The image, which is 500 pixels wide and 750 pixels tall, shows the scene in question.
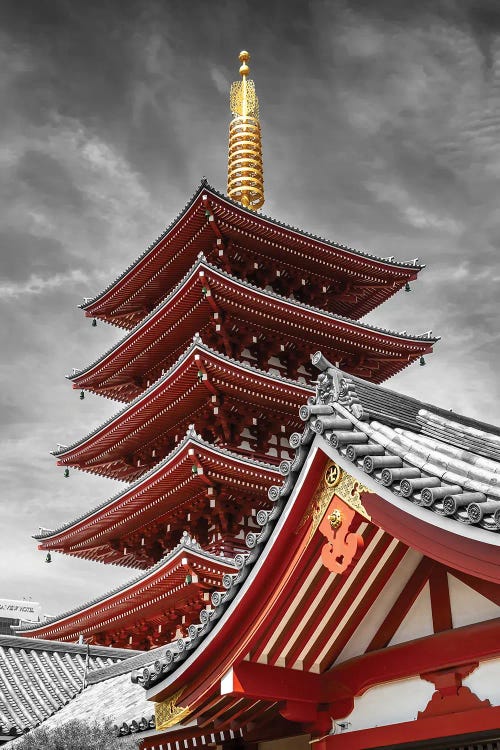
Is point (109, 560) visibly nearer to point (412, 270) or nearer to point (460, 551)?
point (412, 270)

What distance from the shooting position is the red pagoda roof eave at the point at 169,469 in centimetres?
1822

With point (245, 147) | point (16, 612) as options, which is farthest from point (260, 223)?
point (16, 612)

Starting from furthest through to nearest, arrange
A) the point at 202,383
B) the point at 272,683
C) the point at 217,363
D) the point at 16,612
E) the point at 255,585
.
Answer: the point at 16,612
the point at 202,383
the point at 217,363
the point at 272,683
the point at 255,585

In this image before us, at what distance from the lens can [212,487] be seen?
63.9 feet

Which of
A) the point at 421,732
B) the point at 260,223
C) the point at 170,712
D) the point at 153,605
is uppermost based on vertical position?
the point at 260,223

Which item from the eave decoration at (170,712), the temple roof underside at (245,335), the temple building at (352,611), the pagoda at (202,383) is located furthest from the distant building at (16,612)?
the eave decoration at (170,712)

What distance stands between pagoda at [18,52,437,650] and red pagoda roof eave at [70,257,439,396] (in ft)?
0.14

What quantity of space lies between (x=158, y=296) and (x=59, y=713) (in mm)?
13970

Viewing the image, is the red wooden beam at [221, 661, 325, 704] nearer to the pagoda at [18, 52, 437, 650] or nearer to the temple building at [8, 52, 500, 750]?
the temple building at [8, 52, 500, 750]

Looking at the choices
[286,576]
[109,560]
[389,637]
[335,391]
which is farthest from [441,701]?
[109,560]

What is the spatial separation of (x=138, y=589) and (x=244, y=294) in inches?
293

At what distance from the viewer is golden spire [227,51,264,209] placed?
2783 centimetres

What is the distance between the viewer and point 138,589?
61.8 ft

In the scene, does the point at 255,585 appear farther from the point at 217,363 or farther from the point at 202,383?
the point at 202,383
